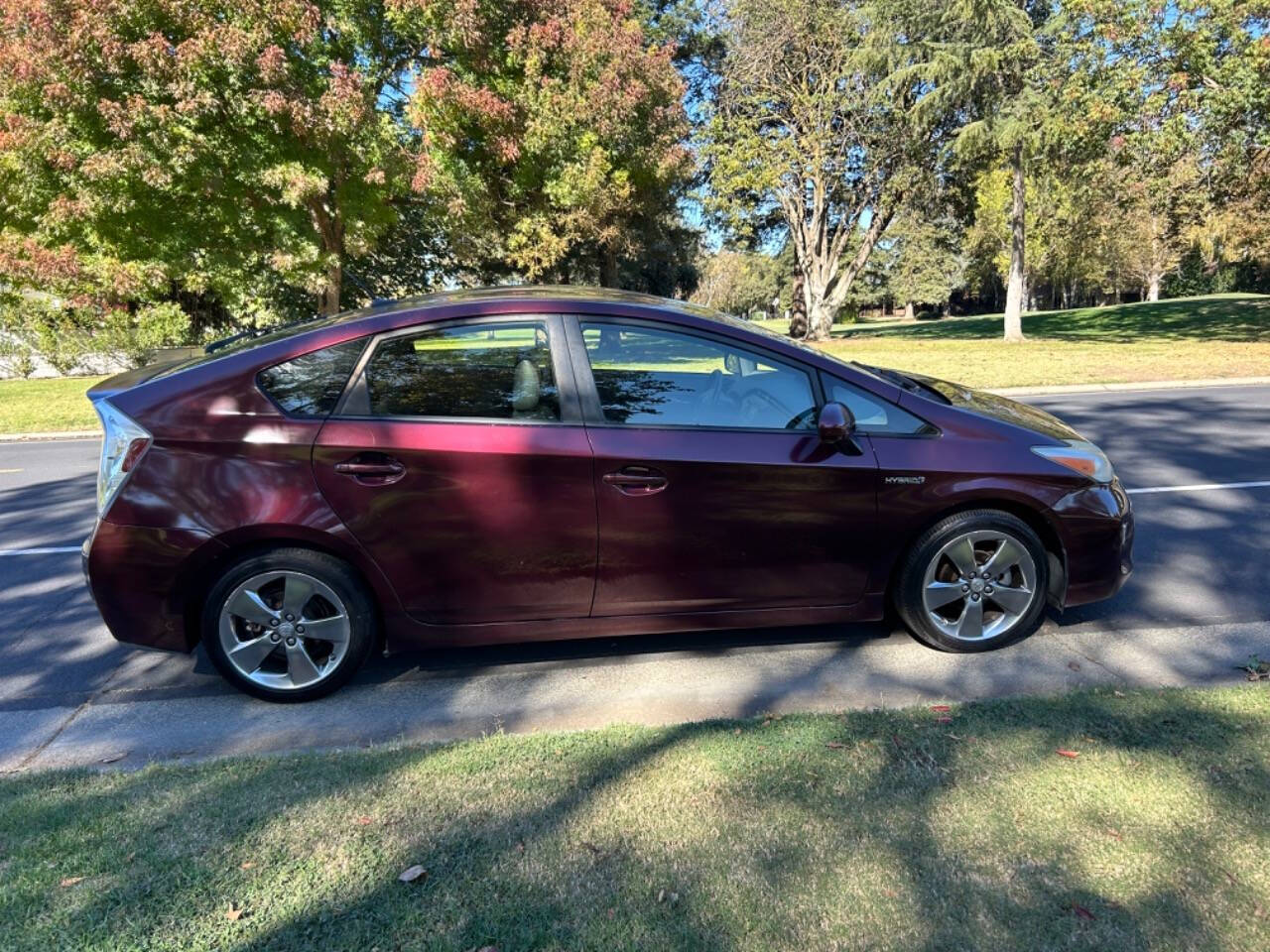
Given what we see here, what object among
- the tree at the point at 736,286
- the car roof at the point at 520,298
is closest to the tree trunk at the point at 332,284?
the car roof at the point at 520,298

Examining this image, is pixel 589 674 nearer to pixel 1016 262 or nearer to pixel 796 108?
pixel 796 108

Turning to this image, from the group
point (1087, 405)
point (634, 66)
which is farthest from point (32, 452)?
point (1087, 405)

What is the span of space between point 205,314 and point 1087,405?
27929 mm

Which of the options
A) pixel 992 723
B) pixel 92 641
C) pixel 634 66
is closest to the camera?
pixel 992 723

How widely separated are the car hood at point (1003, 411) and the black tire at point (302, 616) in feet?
9.70

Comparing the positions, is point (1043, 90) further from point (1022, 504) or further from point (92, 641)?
point (92, 641)

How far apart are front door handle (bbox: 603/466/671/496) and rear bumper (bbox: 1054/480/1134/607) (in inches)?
74.1

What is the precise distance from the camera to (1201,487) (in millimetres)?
6434

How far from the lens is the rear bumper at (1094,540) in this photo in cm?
360

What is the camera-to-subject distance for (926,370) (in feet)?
55.4

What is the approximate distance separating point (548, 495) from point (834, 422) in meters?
1.26

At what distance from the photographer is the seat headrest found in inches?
133

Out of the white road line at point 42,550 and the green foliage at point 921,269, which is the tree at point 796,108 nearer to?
A: the white road line at point 42,550

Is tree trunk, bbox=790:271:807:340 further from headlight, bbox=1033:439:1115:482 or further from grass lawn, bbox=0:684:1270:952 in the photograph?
grass lawn, bbox=0:684:1270:952
